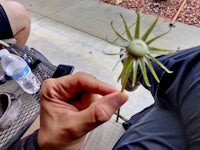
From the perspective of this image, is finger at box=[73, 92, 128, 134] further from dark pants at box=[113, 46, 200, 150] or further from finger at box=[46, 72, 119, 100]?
dark pants at box=[113, 46, 200, 150]

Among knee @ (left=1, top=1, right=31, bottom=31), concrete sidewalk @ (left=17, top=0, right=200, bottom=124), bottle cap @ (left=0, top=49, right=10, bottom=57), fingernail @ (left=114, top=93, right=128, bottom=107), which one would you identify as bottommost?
concrete sidewalk @ (left=17, top=0, right=200, bottom=124)

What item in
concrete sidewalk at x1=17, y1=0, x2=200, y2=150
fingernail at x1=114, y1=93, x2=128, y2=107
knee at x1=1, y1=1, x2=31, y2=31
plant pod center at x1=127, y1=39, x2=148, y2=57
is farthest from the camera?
concrete sidewalk at x1=17, y1=0, x2=200, y2=150

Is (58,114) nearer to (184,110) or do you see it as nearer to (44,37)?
(184,110)

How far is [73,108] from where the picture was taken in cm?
76

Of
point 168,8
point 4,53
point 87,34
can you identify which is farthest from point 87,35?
point 4,53

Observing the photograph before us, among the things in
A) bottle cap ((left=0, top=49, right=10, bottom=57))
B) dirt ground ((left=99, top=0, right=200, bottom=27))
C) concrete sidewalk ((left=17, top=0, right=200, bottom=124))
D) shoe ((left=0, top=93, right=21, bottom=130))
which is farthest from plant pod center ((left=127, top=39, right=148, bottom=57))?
dirt ground ((left=99, top=0, right=200, bottom=27))

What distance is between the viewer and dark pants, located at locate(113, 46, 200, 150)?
805 millimetres

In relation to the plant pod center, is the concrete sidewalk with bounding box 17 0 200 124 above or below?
below

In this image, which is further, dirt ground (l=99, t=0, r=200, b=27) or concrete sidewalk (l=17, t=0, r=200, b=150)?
dirt ground (l=99, t=0, r=200, b=27)

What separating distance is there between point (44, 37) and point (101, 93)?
2116 mm

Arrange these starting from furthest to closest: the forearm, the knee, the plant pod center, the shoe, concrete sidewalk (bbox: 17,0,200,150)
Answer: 1. concrete sidewalk (bbox: 17,0,200,150)
2. the knee
3. the shoe
4. the forearm
5. the plant pod center

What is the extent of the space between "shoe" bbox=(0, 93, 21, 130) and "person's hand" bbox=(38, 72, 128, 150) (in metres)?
0.33

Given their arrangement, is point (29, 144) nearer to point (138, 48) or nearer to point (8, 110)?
point (8, 110)

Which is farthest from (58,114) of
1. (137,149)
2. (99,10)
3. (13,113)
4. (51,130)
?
(99,10)
